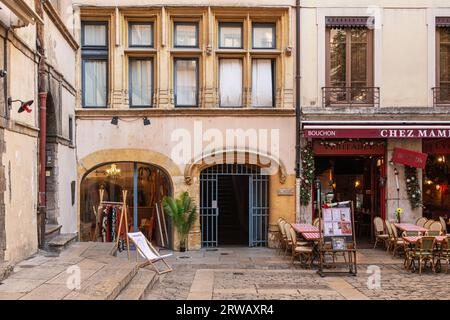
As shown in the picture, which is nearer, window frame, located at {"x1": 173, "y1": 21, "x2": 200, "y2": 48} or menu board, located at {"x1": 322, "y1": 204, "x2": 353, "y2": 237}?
menu board, located at {"x1": 322, "y1": 204, "x2": 353, "y2": 237}

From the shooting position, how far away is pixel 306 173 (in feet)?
52.8

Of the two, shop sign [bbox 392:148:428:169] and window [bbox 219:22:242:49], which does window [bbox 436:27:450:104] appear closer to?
shop sign [bbox 392:148:428:169]

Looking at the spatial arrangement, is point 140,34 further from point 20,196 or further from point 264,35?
point 20,196

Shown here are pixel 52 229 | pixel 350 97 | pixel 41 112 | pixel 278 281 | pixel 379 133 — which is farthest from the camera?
pixel 350 97

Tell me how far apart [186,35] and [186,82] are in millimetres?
1357

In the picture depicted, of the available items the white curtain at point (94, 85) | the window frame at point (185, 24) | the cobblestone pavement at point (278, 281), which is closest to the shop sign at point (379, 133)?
the cobblestone pavement at point (278, 281)

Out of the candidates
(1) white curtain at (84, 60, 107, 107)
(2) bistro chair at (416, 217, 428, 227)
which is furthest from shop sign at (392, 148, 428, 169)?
(1) white curtain at (84, 60, 107, 107)

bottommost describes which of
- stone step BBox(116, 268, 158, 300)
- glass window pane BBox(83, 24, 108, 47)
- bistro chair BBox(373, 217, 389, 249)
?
stone step BBox(116, 268, 158, 300)

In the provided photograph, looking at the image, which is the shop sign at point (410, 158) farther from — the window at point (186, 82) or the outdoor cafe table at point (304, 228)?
the window at point (186, 82)

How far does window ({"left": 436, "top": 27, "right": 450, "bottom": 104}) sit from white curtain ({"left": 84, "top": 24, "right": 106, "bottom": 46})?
31.8 feet

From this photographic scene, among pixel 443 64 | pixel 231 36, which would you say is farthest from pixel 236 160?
pixel 443 64

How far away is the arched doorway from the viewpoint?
16.2 m

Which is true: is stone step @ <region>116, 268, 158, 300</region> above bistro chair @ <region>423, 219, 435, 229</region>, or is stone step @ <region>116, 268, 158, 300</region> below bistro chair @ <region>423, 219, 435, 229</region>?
below

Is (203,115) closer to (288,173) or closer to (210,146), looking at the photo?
(210,146)
